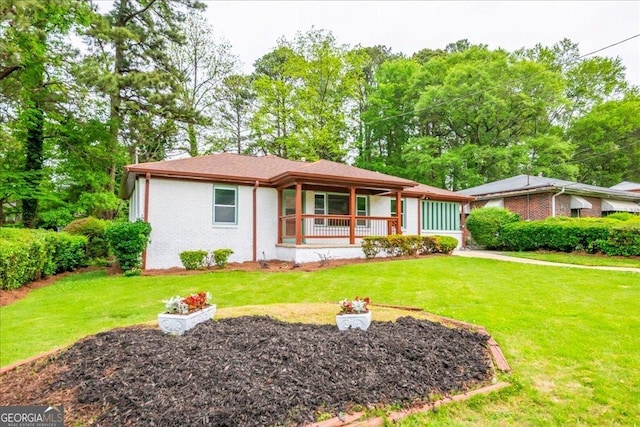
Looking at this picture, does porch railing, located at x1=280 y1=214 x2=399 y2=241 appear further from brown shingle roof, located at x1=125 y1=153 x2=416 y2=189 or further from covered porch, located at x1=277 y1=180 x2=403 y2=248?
brown shingle roof, located at x1=125 y1=153 x2=416 y2=189

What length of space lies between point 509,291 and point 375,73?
26726mm

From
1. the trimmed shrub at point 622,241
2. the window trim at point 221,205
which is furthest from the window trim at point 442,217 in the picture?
the window trim at point 221,205

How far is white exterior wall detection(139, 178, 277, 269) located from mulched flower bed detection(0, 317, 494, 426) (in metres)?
7.27

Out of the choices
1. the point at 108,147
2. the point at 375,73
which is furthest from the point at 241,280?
the point at 375,73

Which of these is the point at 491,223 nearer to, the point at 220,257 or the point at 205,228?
A: the point at 220,257

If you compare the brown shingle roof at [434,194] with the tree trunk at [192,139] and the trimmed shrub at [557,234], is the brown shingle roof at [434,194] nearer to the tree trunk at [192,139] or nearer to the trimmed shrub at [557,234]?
the trimmed shrub at [557,234]

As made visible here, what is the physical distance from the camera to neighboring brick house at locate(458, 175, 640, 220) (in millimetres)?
16578

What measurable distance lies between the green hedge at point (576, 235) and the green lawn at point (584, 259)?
37 centimetres

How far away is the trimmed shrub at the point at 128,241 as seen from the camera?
9.84m

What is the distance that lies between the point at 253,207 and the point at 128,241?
4.14m

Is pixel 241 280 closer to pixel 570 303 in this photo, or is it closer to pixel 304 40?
A: pixel 570 303

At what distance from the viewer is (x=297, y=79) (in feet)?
87.2

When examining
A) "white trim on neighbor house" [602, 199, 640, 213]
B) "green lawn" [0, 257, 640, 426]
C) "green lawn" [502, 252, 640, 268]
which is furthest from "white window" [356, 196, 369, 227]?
"white trim on neighbor house" [602, 199, 640, 213]

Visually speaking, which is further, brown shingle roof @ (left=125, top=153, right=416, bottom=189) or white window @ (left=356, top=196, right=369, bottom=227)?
white window @ (left=356, top=196, right=369, bottom=227)
